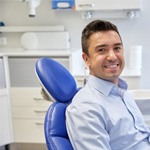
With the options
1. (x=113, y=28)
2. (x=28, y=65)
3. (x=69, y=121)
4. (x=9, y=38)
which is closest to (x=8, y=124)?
(x=28, y=65)

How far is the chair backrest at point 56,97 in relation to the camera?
1.01 metres

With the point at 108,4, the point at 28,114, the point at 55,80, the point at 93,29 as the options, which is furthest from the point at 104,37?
the point at 28,114

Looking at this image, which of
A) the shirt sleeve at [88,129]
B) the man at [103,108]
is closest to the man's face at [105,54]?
the man at [103,108]

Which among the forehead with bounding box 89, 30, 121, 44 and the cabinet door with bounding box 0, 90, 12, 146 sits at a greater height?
the forehead with bounding box 89, 30, 121, 44

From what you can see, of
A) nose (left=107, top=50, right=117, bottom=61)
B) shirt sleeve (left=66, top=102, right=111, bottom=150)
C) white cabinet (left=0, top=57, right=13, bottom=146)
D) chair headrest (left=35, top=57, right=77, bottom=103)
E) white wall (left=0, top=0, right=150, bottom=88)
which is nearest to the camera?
shirt sleeve (left=66, top=102, right=111, bottom=150)

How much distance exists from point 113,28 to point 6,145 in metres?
2.00

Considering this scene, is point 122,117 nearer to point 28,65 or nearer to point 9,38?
point 28,65

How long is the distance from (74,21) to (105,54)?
1.77 m

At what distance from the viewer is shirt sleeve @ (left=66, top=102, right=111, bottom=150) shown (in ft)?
3.01

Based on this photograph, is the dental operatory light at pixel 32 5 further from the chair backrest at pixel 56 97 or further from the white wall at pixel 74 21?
the chair backrest at pixel 56 97

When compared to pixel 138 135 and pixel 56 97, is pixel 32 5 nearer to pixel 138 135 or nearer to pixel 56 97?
pixel 56 97

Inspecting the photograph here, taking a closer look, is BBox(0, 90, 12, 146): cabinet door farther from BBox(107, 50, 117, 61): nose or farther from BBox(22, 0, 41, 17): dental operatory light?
BBox(107, 50, 117, 61): nose

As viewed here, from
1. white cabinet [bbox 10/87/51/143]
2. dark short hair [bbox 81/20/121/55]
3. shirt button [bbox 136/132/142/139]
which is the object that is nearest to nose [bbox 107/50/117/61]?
dark short hair [bbox 81/20/121/55]

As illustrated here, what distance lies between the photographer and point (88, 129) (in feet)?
3.03
